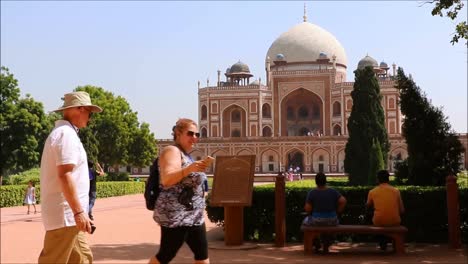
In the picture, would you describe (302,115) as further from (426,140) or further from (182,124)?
Answer: (182,124)

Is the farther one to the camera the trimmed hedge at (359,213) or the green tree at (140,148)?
the green tree at (140,148)

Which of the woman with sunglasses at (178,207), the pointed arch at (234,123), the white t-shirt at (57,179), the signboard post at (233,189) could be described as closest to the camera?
the white t-shirt at (57,179)

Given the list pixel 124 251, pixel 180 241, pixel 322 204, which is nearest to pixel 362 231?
pixel 322 204

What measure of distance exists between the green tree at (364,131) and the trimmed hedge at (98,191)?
11.2 metres

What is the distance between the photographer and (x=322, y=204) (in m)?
7.66

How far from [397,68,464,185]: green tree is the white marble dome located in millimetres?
52489

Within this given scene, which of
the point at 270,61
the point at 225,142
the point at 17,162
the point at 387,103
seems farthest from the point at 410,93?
the point at 270,61

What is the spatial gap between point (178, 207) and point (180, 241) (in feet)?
0.82

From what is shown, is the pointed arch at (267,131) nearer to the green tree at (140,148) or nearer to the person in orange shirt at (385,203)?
the green tree at (140,148)

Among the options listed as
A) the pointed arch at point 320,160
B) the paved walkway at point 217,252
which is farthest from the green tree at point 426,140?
the pointed arch at point 320,160

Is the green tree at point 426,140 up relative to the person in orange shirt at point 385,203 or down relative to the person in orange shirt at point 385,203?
up

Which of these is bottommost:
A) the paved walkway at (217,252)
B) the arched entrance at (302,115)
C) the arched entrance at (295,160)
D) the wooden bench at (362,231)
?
the paved walkway at (217,252)

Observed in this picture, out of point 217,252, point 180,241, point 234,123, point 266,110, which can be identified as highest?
point 266,110

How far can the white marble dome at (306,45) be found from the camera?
63938 millimetres
